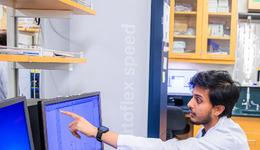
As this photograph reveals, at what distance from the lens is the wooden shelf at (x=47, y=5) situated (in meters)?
1.15

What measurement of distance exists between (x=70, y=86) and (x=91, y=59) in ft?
0.80

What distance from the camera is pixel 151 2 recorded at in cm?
173

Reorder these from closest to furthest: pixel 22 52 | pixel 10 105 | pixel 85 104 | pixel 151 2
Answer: pixel 10 105 → pixel 22 52 → pixel 85 104 → pixel 151 2

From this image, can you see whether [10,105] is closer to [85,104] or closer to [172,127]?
[85,104]

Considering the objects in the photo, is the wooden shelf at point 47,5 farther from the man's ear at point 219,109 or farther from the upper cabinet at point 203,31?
the upper cabinet at point 203,31

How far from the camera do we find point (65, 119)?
117 cm

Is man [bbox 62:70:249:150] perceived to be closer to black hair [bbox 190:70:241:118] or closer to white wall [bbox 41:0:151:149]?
black hair [bbox 190:70:241:118]

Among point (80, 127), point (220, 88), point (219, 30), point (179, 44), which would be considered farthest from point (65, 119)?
point (219, 30)

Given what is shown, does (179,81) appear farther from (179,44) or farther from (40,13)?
(40,13)

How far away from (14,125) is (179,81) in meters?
3.00

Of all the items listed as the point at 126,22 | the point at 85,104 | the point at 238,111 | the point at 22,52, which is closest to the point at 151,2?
the point at 126,22

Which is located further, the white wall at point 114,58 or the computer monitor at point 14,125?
the white wall at point 114,58

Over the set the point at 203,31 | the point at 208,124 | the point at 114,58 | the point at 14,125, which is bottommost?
the point at 208,124

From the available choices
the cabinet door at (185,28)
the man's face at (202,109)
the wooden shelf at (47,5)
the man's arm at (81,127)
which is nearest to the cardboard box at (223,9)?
the cabinet door at (185,28)
